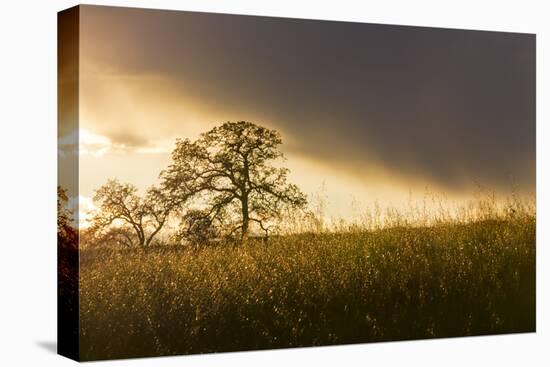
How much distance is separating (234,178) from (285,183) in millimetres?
546

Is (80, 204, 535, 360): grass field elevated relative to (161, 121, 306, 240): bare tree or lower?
lower

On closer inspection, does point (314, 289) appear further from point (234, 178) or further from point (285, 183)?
point (234, 178)

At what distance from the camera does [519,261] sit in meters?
13.5

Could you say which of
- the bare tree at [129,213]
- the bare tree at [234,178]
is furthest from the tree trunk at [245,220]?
the bare tree at [129,213]

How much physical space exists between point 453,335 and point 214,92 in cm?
371

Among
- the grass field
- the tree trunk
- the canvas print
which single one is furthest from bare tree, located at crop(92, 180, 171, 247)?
the tree trunk

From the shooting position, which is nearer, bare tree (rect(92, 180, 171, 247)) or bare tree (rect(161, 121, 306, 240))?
bare tree (rect(92, 180, 171, 247))

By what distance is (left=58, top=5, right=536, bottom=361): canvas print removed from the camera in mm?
11438

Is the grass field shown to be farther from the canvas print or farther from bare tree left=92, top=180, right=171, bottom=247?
bare tree left=92, top=180, right=171, bottom=247

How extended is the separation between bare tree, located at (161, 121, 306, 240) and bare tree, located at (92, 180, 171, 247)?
0.62 ft

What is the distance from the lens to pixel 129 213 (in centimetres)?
1157

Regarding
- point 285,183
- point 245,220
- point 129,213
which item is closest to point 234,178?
point 245,220

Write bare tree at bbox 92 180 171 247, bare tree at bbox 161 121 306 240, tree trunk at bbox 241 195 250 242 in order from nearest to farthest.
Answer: bare tree at bbox 92 180 171 247 → bare tree at bbox 161 121 306 240 → tree trunk at bbox 241 195 250 242

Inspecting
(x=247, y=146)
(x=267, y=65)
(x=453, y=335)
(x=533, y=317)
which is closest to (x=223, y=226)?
(x=247, y=146)
